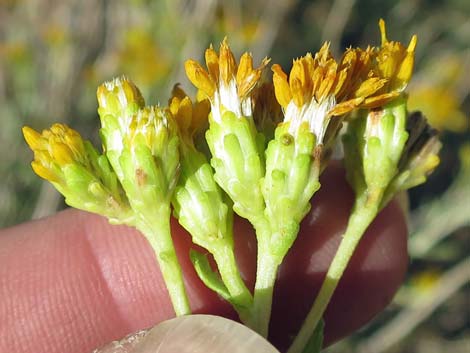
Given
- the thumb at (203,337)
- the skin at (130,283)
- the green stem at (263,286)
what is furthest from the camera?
the skin at (130,283)

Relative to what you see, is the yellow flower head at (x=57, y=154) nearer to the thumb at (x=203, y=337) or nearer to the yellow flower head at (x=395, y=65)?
the thumb at (x=203, y=337)

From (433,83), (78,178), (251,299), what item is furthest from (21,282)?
(433,83)

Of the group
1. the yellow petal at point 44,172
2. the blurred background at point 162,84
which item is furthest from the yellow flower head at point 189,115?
the blurred background at point 162,84

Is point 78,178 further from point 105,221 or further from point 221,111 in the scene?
point 105,221

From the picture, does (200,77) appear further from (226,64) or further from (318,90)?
(318,90)

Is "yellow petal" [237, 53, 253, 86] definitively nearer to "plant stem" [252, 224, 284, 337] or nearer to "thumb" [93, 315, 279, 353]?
"plant stem" [252, 224, 284, 337]
